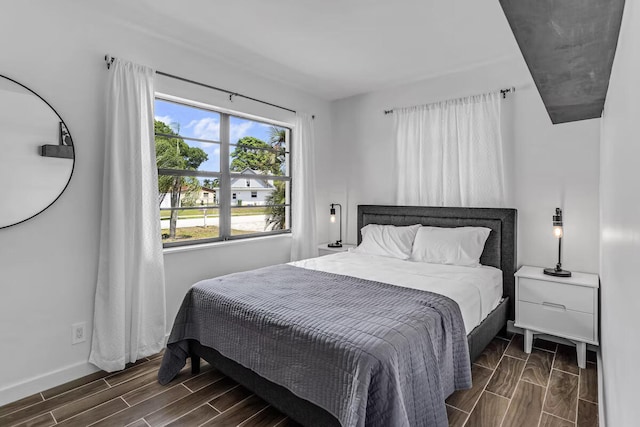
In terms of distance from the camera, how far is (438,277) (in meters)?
2.71

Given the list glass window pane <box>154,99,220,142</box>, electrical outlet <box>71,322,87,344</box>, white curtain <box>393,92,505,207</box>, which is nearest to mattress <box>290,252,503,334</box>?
white curtain <box>393,92,505,207</box>

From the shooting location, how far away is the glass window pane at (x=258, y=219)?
12.2ft

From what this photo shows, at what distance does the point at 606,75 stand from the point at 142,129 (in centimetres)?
283

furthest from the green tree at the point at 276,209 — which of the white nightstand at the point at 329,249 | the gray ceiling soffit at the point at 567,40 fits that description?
the gray ceiling soffit at the point at 567,40

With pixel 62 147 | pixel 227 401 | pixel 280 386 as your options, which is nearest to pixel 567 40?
pixel 280 386

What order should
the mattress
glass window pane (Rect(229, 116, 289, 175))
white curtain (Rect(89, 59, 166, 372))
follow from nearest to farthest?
the mattress, white curtain (Rect(89, 59, 166, 372)), glass window pane (Rect(229, 116, 289, 175))

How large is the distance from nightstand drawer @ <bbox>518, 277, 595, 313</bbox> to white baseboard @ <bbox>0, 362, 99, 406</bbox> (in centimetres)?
343

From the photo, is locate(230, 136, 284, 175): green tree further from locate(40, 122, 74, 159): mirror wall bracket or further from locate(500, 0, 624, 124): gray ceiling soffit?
locate(500, 0, 624, 124): gray ceiling soffit

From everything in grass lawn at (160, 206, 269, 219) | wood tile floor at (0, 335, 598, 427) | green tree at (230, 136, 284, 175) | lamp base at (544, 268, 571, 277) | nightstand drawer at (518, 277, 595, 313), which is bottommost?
wood tile floor at (0, 335, 598, 427)

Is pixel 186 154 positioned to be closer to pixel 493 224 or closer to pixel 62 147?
pixel 62 147

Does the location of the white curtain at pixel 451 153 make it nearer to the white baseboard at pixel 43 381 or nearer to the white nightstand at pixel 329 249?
the white nightstand at pixel 329 249

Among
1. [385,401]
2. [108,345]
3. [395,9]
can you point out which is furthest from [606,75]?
[108,345]

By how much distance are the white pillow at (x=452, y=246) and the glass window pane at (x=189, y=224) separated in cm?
206

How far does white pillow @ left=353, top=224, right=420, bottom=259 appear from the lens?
11.6 feet
